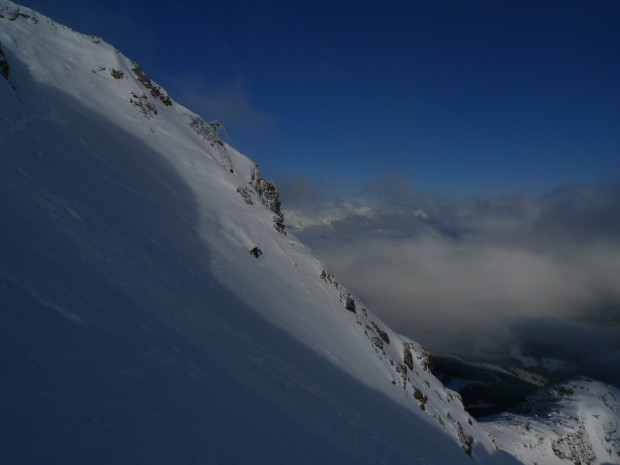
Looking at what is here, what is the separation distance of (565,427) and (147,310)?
117 meters

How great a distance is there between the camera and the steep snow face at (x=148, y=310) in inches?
224

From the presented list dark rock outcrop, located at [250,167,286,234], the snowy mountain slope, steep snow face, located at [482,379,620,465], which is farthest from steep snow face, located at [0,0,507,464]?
steep snow face, located at [482,379,620,465]

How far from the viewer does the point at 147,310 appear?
31.2 ft

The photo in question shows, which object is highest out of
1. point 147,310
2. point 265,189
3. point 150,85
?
point 265,189

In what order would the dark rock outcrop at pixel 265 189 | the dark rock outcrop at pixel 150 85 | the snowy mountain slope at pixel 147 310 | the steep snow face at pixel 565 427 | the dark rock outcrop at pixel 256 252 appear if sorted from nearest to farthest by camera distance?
the snowy mountain slope at pixel 147 310
the dark rock outcrop at pixel 256 252
the dark rock outcrop at pixel 150 85
the dark rock outcrop at pixel 265 189
the steep snow face at pixel 565 427

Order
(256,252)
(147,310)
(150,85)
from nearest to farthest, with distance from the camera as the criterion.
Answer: (147,310), (256,252), (150,85)

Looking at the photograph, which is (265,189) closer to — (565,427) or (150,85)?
(150,85)

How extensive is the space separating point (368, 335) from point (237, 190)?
54.6 feet

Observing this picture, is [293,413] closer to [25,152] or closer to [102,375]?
[102,375]

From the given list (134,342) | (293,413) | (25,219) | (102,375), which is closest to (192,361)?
(134,342)

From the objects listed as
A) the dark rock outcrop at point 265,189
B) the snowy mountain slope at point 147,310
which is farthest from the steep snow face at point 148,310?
the dark rock outcrop at point 265,189

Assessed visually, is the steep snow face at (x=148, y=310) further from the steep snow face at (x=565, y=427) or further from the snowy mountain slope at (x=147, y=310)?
the steep snow face at (x=565, y=427)

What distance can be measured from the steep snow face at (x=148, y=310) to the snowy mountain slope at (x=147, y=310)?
0.17 feet

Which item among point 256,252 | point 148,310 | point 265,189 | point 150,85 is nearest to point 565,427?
point 265,189
